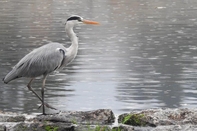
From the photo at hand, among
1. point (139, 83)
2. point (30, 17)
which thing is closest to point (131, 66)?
point (139, 83)

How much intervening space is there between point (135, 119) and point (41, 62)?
6.85ft

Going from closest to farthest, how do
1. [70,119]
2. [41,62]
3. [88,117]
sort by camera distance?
[70,119], [88,117], [41,62]

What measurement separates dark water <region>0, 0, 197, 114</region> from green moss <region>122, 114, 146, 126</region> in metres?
3.91

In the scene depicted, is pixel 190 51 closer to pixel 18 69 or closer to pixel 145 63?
pixel 145 63

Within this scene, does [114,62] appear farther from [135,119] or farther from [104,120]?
[135,119]

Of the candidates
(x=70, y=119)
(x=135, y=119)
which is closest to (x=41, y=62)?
(x=70, y=119)

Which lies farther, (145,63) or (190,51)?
(190,51)

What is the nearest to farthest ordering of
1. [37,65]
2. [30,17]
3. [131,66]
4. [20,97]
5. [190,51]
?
1. [37,65]
2. [20,97]
3. [131,66]
4. [190,51]
5. [30,17]

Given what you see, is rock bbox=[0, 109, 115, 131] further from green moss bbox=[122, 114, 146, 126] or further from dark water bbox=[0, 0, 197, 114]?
dark water bbox=[0, 0, 197, 114]

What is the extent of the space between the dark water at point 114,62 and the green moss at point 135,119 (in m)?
3.91

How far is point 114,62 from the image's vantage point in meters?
23.7

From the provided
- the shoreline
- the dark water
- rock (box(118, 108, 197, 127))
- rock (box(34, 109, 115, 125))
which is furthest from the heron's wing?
the dark water

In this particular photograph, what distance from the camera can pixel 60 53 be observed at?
12.4m

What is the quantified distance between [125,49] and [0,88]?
9539 millimetres
